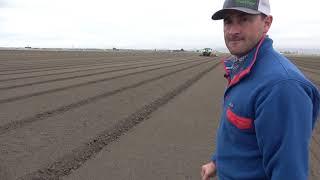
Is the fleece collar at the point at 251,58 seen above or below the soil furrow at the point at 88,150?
above

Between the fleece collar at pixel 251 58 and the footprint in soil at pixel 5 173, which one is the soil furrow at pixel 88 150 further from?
the fleece collar at pixel 251 58

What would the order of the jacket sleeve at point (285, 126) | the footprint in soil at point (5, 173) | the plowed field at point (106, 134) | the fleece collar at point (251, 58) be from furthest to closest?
the plowed field at point (106, 134) < the footprint in soil at point (5, 173) < the fleece collar at point (251, 58) < the jacket sleeve at point (285, 126)

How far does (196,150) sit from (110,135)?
5.61 ft

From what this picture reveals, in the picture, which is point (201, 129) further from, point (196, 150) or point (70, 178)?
point (70, 178)

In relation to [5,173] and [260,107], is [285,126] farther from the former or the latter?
[5,173]

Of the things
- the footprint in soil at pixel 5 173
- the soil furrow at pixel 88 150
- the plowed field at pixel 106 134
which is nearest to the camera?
the footprint in soil at pixel 5 173

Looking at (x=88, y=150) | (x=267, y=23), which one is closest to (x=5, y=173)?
(x=88, y=150)

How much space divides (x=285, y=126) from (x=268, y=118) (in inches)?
2.8

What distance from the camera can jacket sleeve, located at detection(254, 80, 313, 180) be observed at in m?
1.66

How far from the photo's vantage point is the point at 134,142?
7.07m

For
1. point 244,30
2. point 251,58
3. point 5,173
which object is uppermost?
point 244,30

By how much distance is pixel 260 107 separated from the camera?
1732 millimetres

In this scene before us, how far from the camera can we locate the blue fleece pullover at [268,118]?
1673 millimetres

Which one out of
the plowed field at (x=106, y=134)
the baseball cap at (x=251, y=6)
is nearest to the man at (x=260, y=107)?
the baseball cap at (x=251, y=6)
